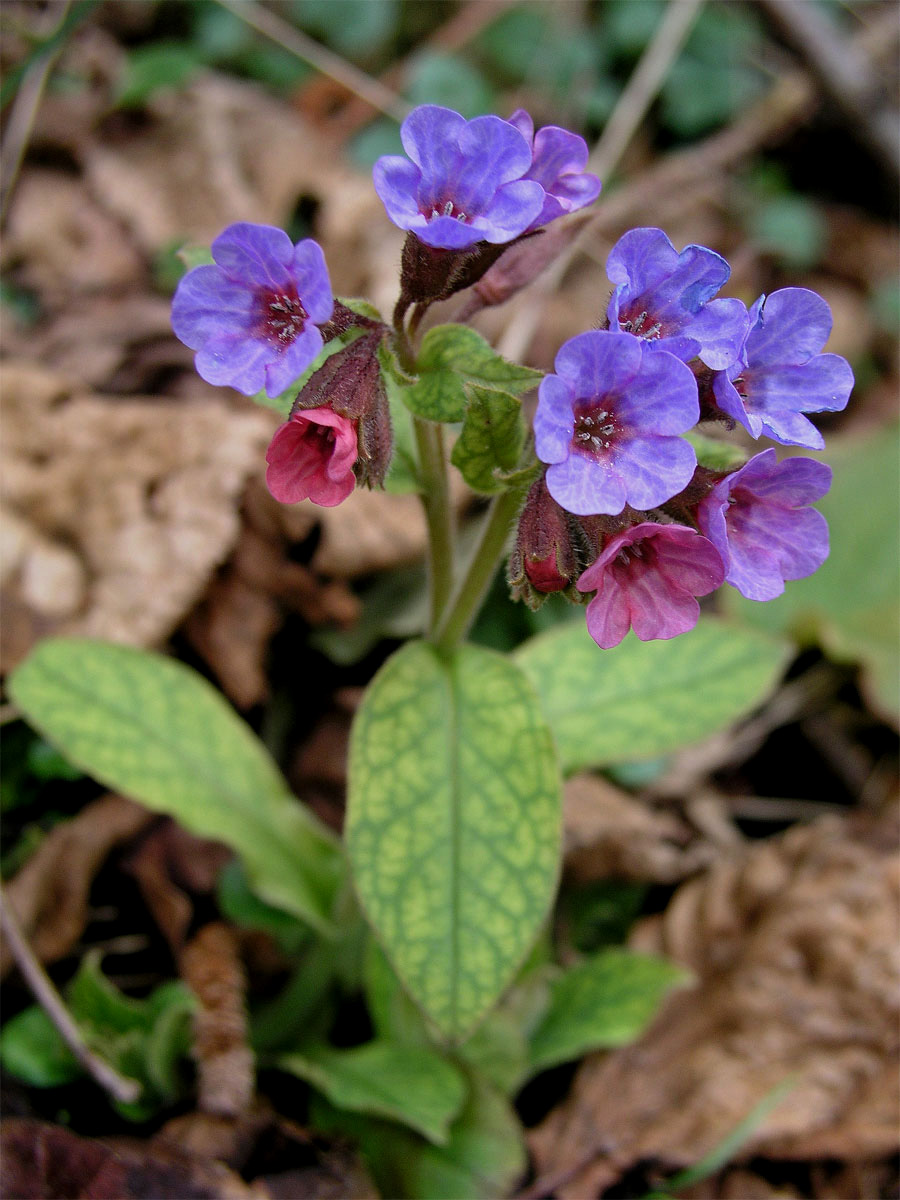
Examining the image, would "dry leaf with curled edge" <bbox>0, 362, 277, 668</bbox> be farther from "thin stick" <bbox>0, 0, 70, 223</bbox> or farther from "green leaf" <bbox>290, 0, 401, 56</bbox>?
"green leaf" <bbox>290, 0, 401, 56</bbox>

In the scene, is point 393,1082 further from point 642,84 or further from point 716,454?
point 642,84

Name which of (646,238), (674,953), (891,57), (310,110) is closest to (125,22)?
(310,110)

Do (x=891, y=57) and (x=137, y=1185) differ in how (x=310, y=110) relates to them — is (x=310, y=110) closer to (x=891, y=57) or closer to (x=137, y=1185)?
(x=891, y=57)

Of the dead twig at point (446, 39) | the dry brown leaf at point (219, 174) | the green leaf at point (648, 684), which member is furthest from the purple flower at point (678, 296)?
the dead twig at point (446, 39)

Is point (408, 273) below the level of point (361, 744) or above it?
above

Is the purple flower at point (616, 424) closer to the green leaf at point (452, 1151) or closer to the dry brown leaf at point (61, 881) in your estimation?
the green leaf at point (452, 1151)

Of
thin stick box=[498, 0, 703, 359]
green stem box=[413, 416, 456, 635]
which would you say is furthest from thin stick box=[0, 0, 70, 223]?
green stem box=[413, 416, 456, 635]

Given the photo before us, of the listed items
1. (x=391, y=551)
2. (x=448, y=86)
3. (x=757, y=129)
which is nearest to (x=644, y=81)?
(x=757, y=129)
